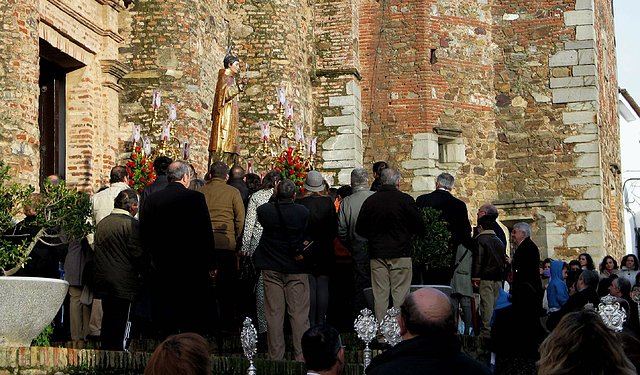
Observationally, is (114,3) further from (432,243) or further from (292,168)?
(432,243)

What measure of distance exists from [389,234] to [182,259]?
233cm

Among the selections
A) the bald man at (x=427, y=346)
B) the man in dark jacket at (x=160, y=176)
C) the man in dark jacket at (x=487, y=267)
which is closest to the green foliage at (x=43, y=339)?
the man in dark jacket at (x=160, y=176)

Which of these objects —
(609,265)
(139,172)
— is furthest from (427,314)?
(609,265)

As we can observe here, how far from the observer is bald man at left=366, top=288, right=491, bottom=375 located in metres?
6.43

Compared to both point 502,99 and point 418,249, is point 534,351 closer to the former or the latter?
point 418,249

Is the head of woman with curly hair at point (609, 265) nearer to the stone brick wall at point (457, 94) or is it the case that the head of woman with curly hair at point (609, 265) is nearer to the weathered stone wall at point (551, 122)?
the stone brick wall at point (457, 94)

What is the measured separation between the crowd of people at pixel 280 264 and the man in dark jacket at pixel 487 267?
0.6 inches

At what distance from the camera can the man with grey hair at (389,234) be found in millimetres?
12492

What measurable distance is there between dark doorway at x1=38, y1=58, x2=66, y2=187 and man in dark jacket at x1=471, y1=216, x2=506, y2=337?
24.0 ft

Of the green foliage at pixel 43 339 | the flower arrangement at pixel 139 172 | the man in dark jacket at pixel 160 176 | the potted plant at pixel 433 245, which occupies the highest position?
the flower arrangement at pixel 139 172

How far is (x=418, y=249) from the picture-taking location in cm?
1336

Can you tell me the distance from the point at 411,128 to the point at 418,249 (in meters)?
12.3

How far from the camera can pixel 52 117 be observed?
62.5 ft

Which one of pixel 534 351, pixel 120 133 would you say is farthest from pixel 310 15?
pixel 534 351
